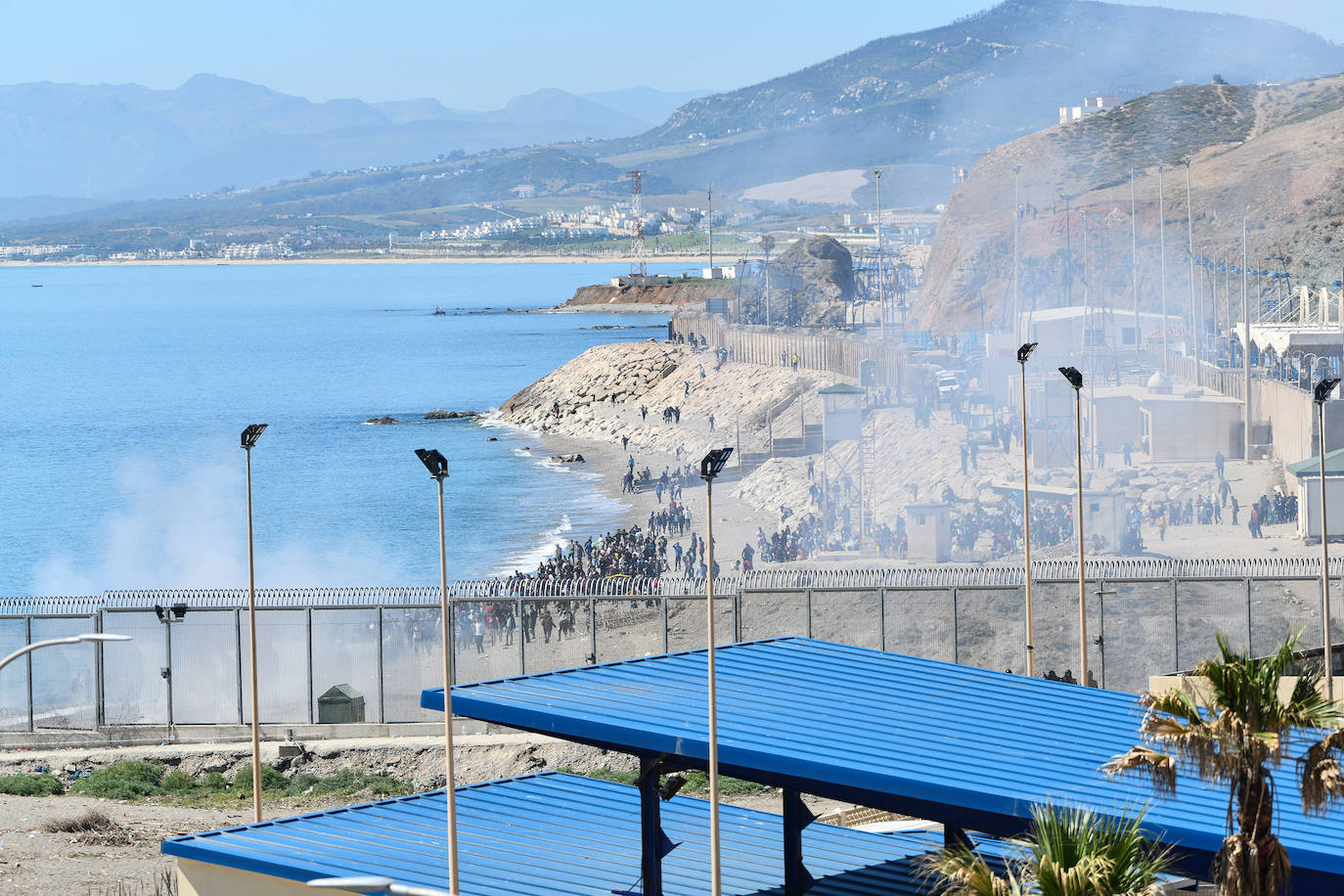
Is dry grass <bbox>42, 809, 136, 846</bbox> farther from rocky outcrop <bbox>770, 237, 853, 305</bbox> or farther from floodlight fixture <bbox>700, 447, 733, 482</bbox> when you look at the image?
rocky outcrop <bbox>770, 237, 853, 305</bbox>

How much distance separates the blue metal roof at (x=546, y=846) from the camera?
49.6 ft

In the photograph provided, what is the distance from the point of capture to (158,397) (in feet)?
470

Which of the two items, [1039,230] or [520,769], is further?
[1039,230]

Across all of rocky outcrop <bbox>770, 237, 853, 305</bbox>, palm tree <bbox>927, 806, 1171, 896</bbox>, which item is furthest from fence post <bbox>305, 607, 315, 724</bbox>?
rocky outcrop <bbox>770, 237, 853, 305</bbox>

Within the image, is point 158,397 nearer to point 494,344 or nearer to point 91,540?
point 494,344

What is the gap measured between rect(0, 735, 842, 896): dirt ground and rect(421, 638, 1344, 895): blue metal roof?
22.6 ft

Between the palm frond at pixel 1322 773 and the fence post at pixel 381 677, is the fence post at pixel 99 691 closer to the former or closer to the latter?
the fence post at pixel 381 677

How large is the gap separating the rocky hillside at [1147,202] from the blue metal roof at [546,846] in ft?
221

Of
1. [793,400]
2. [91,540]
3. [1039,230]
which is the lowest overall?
[91,540]

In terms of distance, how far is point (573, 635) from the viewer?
28.9m

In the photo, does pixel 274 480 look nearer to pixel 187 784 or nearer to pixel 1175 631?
pixel 187 784

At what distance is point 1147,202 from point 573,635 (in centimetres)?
9293

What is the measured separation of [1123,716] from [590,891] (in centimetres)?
534

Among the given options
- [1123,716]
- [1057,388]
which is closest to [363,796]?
[1123,716]
